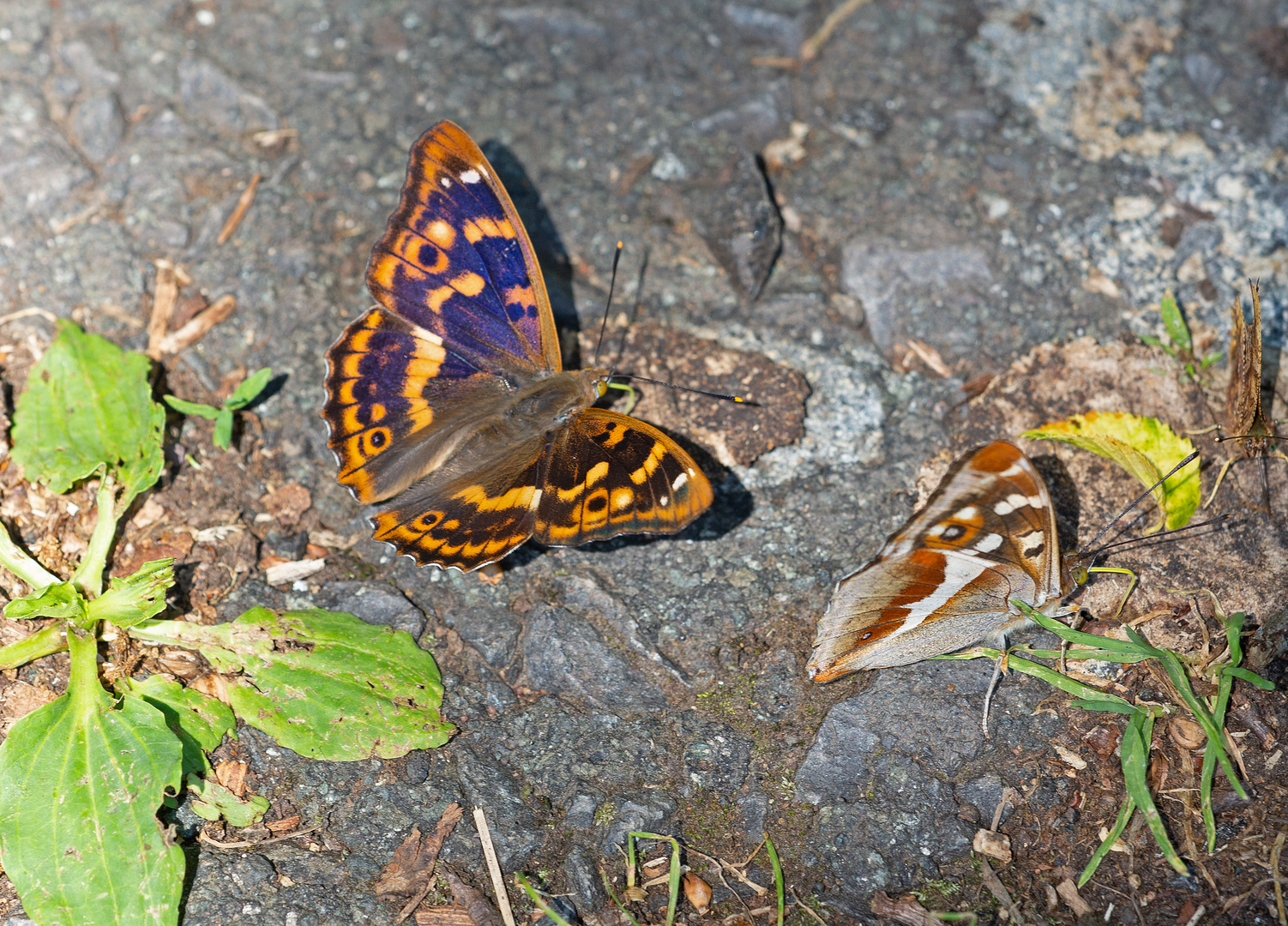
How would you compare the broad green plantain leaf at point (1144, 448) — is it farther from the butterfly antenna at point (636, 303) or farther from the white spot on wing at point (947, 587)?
the butterfly antenna at point (636, 303)

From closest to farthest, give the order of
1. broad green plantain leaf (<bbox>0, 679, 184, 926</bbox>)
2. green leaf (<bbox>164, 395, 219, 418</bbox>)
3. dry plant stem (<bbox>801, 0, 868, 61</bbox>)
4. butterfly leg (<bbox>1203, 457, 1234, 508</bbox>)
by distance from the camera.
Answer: broad green plantain leaf (<bbox>0, 679, 184, 926</bbox>) < butterfly leg (<bbox>1203, 457, 1234, 508</bbox>) < green leaf (<bbox>164, 395, 219, 418</bbox>) < dry plant stem (<bbox>801, 0, 868, 61</bbox>)

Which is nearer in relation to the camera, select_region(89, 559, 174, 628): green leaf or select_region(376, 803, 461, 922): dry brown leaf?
select_region(376, 803, 461, 922): dry brown leaf

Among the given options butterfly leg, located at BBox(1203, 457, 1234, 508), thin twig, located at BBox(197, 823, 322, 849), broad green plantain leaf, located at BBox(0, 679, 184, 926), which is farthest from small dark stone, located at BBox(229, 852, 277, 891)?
butterfly leg, located at BBox(1203, 457, 1234, 508)

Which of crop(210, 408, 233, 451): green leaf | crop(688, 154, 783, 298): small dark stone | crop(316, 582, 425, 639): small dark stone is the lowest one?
crop(316, 582, 425, 639): small dark stone

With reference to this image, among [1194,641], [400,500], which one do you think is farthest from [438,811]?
[1194,641]

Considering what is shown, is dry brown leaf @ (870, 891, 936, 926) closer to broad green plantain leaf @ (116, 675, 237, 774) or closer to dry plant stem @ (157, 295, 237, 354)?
broad green plantain leaf @ (116, 675, 237, 774)

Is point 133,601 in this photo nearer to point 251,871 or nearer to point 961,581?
point 251,871

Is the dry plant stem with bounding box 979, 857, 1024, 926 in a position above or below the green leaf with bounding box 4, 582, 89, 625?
below

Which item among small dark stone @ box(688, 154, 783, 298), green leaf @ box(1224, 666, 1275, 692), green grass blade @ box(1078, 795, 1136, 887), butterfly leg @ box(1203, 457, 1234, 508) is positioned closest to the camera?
green grass blade @ box(1078, 795, 1136, 887)
